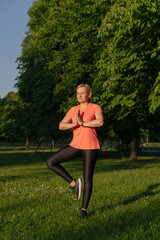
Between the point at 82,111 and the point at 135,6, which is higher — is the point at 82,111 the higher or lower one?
the lower one

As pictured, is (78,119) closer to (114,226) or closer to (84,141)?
(84,141)

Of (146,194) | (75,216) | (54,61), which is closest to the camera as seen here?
(75,216)

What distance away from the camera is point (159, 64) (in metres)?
13.4

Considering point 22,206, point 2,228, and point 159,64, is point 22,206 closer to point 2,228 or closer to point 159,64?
point 2,228

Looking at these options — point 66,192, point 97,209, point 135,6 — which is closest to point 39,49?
point 135,6

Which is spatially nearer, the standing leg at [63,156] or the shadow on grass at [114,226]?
the shadow on grass at [114,226]

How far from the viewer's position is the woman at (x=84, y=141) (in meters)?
4.77

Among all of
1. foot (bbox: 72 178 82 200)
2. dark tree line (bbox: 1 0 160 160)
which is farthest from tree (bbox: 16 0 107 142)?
foot (bbox: 72 178 82 200)

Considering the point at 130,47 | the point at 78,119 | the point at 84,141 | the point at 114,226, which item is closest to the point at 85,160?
the point at 84,141

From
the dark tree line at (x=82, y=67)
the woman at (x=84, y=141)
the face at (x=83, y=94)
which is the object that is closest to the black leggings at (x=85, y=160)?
the woman at (x=84, y=141)

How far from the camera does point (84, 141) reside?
4.79 meters

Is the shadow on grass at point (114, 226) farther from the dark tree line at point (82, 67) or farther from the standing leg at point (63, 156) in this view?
the dark tree line at point (82, 67)

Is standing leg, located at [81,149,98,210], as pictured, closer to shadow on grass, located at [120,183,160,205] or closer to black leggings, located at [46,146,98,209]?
black leggings, located at [46,146,98,209]

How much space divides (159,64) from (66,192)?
8.75 m
